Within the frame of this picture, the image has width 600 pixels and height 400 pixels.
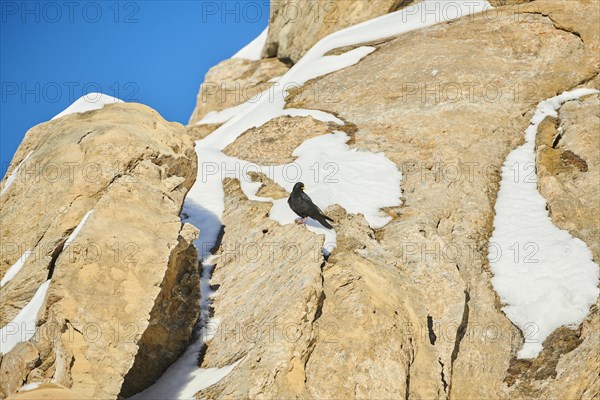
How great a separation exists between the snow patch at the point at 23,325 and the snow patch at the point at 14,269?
1.50 metres

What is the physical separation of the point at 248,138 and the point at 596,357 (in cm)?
1636

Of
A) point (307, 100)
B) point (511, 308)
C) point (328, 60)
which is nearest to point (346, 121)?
point (307, 100)

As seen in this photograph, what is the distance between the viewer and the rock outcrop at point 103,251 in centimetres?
1472

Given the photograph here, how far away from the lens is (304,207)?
18922 mm

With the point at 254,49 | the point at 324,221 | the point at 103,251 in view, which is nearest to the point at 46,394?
the point at 103,251

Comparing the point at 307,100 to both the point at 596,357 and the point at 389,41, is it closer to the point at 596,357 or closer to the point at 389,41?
the point at 389,41

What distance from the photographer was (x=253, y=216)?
70.9ft

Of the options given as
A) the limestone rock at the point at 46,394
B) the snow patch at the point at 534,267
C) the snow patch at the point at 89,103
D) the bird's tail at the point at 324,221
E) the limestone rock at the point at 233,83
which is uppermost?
the snow patch at the point at 89,103

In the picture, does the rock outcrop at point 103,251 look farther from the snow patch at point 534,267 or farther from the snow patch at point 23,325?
the snow patch at point 534,267

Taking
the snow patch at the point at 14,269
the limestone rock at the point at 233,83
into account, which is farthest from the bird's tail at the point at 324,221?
the limestone rock at the point at 233,83

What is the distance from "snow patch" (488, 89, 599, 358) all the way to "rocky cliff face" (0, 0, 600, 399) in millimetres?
307

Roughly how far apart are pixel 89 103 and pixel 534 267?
14.2 metres

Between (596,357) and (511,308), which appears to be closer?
(596,357)

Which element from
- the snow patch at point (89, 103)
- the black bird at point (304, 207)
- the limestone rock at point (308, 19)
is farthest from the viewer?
the limestone rock at point (308, 19)
